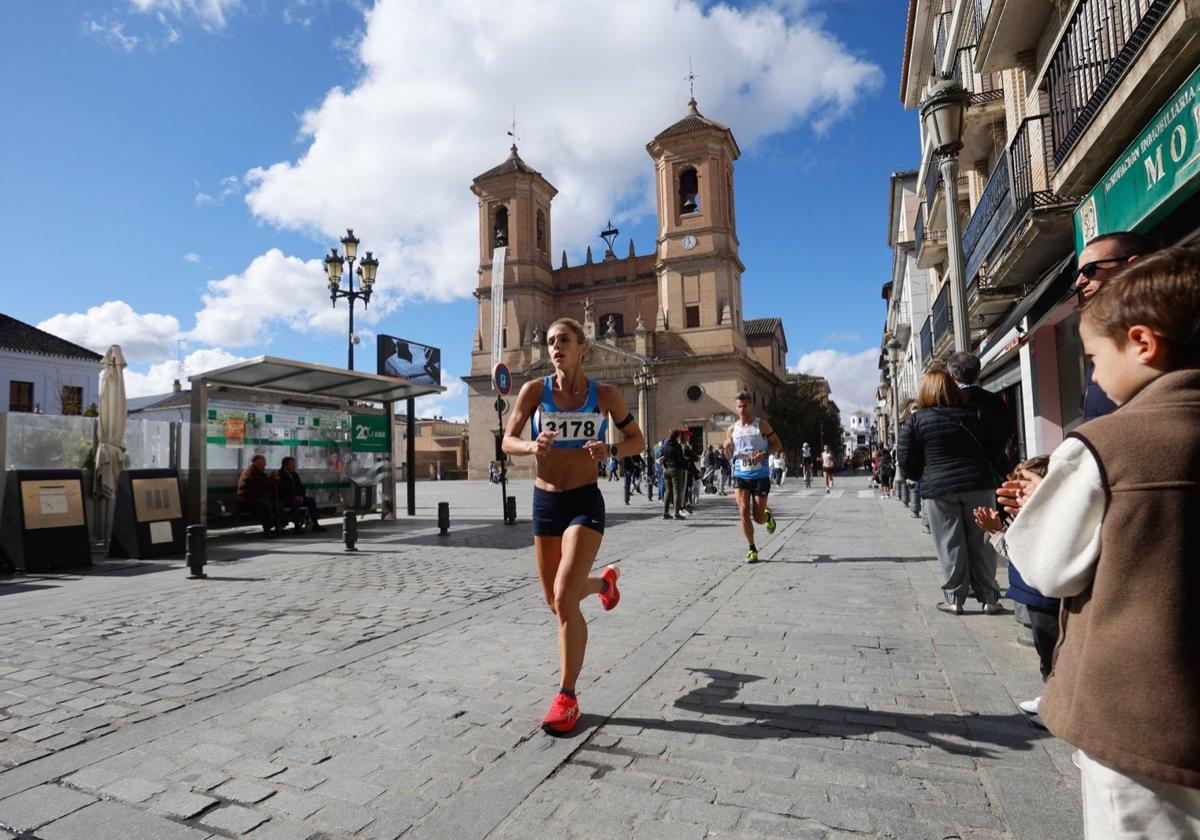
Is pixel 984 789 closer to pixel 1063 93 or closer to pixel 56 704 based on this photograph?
pixel 56 704

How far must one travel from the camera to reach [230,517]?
39.7 ft

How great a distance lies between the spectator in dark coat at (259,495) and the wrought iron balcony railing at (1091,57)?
13487mm

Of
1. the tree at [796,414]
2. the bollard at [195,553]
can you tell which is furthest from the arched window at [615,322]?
the bollard at [195,553]

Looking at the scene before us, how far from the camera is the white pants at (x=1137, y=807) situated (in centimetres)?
125

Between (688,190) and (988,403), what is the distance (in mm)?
45344

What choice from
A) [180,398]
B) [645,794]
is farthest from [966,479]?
[180,398]

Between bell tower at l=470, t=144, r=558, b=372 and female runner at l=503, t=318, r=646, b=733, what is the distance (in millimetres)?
47385

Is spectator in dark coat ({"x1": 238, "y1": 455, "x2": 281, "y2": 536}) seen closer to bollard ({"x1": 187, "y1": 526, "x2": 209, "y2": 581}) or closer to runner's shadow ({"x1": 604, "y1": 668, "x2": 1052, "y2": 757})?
bollard ({"x1": 187, "y1": 526, "x2": 209, "y2": 581})

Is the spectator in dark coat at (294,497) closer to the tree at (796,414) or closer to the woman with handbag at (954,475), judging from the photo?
the woman with handbag at (954,475)

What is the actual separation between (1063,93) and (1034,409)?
18.1 feet

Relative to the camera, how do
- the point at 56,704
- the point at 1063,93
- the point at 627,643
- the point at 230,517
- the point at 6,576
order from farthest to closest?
the point at 230,517, the point at 1063,93, the point at 6,576, the point at 627,643, the point at 56,704

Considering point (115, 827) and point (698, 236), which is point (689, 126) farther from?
point (115, 827)

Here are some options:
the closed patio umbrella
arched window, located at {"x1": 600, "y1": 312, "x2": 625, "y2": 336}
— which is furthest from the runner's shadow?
arched window, located at {"x1": 600, "y1": 312, "x2": 625, "y2": 336}

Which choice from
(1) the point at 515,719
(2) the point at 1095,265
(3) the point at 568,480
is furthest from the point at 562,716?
(2) the point at 1095,265
